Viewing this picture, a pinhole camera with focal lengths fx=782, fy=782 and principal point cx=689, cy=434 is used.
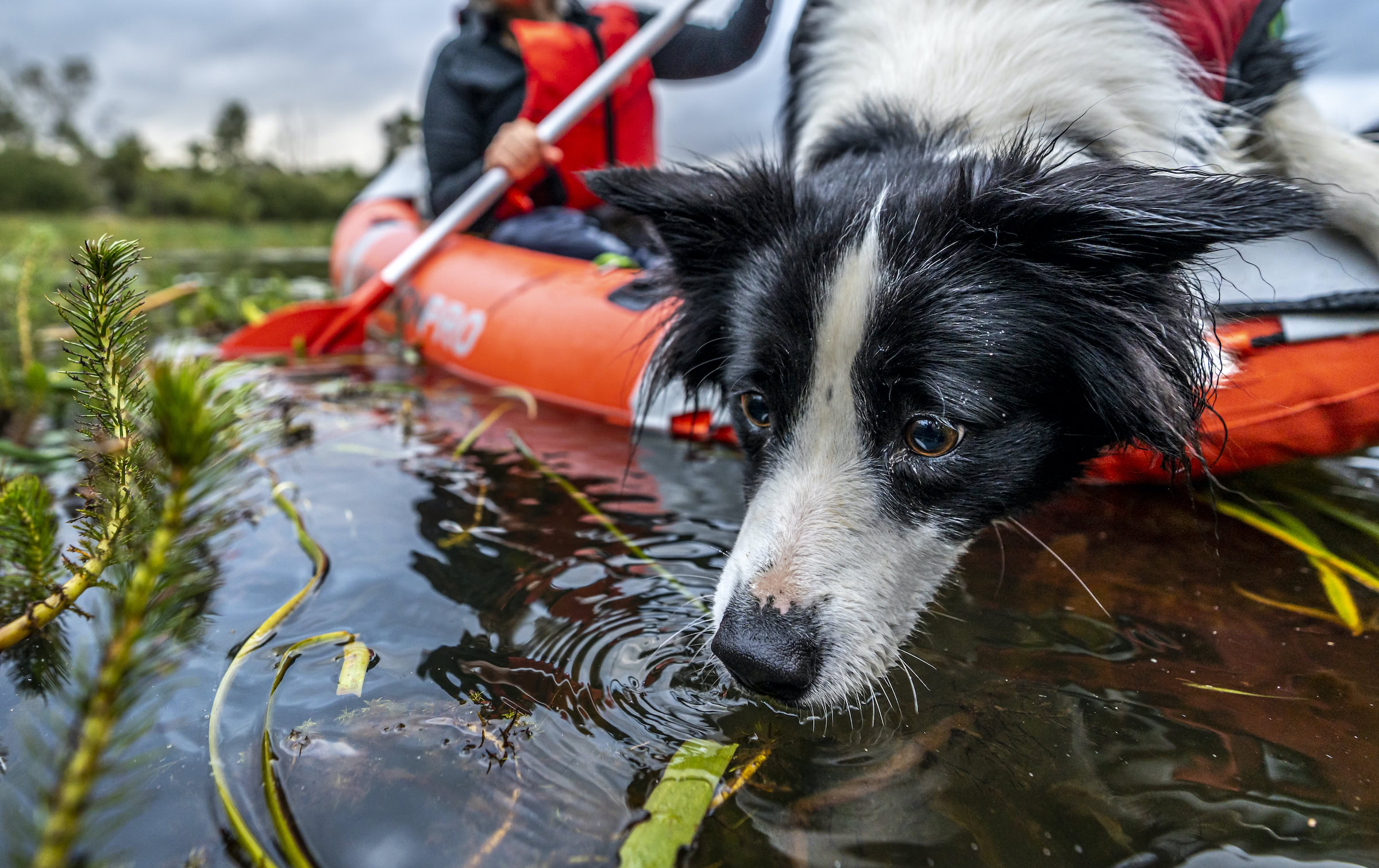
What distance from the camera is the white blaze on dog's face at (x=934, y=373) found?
60.2 inches

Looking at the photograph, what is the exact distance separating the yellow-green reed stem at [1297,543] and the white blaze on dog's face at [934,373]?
546mm

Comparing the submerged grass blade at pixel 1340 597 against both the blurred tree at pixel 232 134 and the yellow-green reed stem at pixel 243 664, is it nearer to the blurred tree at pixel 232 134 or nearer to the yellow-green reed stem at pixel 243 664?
the yellow-green reed stem at pixel 243 664

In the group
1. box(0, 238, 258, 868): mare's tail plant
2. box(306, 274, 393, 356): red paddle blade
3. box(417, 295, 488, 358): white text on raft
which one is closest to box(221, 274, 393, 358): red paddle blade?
box(306, 274, 393, 356): red paddle blade

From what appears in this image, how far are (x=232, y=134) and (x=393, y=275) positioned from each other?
1526 inches

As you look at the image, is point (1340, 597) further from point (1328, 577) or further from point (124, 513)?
point (124, 513)

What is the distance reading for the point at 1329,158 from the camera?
2.27 metres

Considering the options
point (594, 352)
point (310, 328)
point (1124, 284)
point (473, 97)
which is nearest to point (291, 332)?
point (310, 328)

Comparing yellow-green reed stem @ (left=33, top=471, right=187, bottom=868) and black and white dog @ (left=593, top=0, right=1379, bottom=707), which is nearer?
yellow-green reed stem @ (left=33, top=471, right=187, bottom=868)

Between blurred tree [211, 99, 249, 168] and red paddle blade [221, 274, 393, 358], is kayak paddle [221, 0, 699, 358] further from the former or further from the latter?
blurred tree [211, 99, 249, 168]

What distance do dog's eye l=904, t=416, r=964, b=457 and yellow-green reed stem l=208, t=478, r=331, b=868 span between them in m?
1.36

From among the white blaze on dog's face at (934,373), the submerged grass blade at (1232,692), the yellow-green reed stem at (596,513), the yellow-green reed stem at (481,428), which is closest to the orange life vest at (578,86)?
the yellow-green reed stem at (481,428)

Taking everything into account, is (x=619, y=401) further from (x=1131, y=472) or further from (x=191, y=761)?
(x=191, y=761)

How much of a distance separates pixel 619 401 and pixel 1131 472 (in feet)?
6.14

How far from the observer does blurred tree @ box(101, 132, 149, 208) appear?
31453 mm
